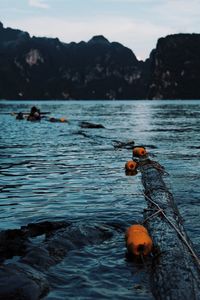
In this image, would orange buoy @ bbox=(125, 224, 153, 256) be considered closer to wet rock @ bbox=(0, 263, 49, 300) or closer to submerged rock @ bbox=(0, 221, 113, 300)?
submerged rock @ bbox=(0, 221, 113, 300)

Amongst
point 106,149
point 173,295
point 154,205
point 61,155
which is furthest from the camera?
point 106,149

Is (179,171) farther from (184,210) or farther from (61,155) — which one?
(61,155)

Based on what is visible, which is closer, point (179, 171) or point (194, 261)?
point (194, 261)

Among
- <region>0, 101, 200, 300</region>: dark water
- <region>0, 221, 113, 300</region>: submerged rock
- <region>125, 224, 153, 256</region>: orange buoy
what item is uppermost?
<region>125, 224, 153, 256</region>: orange buoy

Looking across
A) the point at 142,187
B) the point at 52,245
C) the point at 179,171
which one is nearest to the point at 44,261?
the point at 52,245

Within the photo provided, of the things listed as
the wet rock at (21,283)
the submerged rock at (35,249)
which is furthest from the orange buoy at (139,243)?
the wet rock at (21,283)

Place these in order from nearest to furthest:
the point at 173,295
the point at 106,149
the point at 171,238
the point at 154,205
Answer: the point at 173,295, the point at 171,238, the point at 154,205, the point at 106,149

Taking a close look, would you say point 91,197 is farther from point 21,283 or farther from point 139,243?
point 21,283

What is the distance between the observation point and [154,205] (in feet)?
37.8

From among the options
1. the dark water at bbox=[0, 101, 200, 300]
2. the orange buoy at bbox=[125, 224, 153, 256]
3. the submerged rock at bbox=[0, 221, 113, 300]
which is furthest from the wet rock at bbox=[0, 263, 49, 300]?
the orange buoy at bbox=[125, 224, 153, 256]

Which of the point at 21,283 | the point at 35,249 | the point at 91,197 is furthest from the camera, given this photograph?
the point at 91,197

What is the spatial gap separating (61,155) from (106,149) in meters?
4.11

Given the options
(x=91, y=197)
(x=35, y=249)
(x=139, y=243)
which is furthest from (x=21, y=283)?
Answer: (x=91, y=197)

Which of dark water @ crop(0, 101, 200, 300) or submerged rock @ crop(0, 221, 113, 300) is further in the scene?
dark water @ crop(0, 101, 200, 300)
